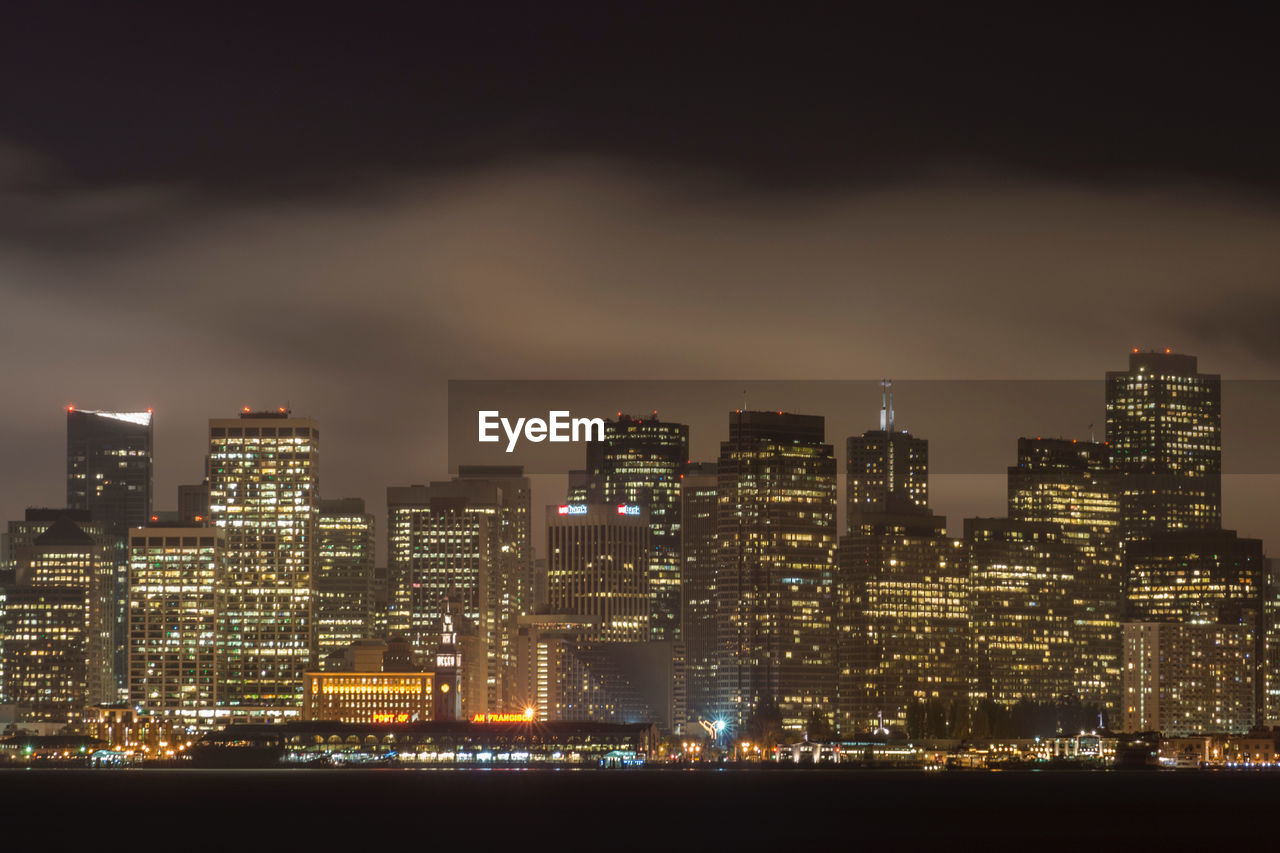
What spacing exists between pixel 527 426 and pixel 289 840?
182 feet

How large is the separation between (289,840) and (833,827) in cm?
3835

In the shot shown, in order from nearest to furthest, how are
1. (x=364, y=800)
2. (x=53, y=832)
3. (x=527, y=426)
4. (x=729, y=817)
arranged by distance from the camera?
(x=527, y=426) < (x=53, y=832) < (x=729, y=817) < (x=364, y=800)

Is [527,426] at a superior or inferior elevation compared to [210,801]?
superior

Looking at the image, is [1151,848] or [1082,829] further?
[1082,829]

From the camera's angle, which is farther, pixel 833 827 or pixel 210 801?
pixel 210 801

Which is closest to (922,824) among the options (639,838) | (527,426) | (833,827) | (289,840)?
(833,827)

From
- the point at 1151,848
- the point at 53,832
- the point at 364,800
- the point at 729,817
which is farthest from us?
the point at 364,800

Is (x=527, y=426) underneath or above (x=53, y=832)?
above

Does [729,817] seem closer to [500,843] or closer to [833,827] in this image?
[833,827]

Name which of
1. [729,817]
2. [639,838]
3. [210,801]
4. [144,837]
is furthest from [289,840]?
[210,801]

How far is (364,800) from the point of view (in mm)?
195000

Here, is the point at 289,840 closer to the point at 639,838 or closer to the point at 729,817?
the point at 639,838

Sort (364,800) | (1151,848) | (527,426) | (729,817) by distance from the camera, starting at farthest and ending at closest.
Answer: (364,800) < (729,817) < (1151,848) < (527,426)

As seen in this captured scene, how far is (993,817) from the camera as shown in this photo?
572 feet
